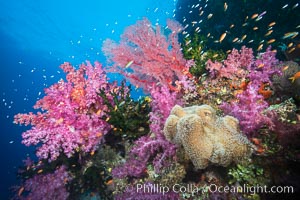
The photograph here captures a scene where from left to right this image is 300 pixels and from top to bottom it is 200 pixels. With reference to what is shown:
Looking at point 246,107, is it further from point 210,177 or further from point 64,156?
point 64,156

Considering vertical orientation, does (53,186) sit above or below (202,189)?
below

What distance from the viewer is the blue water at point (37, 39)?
41.7 meters

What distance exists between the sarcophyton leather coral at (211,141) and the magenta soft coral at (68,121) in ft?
8.05

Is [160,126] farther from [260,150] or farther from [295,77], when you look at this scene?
[295,77]

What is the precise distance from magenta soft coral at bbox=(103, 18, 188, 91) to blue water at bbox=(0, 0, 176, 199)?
24.4 m

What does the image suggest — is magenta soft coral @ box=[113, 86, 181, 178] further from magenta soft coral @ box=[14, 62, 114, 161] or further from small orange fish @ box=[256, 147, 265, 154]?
small orange fish @ box=[256, 147, 265, 154]

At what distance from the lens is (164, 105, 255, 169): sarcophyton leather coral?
334cm

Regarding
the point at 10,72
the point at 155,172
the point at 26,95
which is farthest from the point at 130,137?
the point at 26,95

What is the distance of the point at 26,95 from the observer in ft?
216

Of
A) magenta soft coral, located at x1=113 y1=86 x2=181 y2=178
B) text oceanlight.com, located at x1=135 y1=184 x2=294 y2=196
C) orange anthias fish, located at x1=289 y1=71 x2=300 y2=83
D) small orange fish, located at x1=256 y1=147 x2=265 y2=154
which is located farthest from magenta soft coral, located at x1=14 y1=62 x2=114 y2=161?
orange anthias fish, located at x1=289 y1=71 x2=300 y2=83

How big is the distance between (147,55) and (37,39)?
5348cm

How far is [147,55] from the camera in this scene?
5.93 metres

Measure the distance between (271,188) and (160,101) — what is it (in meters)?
2.45

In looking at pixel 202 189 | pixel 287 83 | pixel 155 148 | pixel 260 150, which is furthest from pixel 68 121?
pixel 287 83
